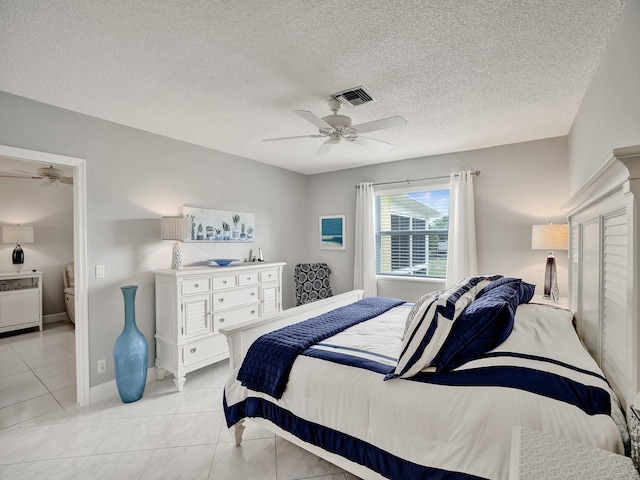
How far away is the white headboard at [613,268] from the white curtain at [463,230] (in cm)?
185

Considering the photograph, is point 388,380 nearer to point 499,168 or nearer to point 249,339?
point 249,339

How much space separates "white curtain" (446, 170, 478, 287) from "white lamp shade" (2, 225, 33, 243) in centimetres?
645

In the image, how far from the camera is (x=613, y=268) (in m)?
1.27

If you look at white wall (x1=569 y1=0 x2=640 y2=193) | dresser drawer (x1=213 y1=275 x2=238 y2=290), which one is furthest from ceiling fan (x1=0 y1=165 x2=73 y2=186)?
white wall (x1=569 y1=0 x2=640 y2=193)

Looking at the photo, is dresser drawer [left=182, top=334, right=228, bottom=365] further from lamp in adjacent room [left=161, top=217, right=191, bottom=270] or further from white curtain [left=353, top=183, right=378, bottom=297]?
white curtain [left=353, top=183, right=378, bottom=297]

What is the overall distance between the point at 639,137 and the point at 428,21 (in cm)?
112

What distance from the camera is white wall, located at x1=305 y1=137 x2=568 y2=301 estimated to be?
346 cm

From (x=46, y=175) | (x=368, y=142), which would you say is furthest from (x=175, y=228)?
(x=46, y=175)

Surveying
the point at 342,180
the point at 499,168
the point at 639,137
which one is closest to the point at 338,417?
the point at 639,137

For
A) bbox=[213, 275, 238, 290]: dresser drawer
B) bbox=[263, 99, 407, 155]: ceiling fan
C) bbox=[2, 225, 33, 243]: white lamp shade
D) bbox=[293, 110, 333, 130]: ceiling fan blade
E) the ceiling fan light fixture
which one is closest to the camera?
bbox=[293, 110, 333, 130]: ceiling fan blade

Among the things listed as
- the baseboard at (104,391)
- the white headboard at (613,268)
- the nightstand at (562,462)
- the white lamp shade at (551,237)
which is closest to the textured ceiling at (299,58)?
the white headboard at (613,268)

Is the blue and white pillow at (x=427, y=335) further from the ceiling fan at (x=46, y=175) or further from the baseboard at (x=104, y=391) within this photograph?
the ceiling fan at (x=46, y=175)

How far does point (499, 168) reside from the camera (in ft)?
12.3

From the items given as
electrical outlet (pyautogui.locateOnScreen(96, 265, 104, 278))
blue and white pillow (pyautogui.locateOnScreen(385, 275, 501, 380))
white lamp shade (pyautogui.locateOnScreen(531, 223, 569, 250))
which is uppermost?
white lamp shade (pyautogui.locateOnScreen(531, 223, 569, 250))
